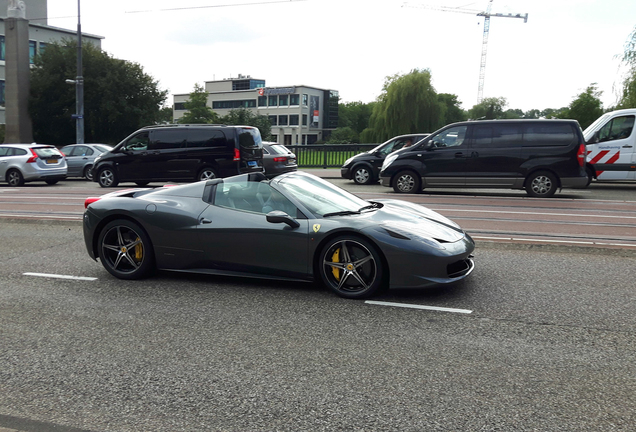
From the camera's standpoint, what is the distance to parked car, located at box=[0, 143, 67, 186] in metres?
21.3

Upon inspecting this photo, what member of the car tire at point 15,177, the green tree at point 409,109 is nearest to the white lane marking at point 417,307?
the car tire at point 15,177

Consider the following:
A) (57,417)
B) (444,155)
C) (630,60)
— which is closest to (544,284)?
→ (57,417)

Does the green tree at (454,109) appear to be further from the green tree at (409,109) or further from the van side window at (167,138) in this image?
→ the van side window at (167,138)

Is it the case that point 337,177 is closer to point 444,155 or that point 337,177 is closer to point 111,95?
point 444,155

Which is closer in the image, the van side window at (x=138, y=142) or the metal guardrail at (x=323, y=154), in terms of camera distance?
the van side window at (x=138, y=142)

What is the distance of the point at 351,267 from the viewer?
5.61 meters

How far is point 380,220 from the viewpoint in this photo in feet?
19.0

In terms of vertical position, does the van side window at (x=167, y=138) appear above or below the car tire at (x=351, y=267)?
above

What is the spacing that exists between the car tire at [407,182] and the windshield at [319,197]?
9.20 meters

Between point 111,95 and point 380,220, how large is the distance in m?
40.9

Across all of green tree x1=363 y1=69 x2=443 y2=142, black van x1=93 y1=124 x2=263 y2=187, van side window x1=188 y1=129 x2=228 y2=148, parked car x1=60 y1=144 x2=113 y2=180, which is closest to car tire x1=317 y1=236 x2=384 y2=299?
black van x1=93 y1=124 x2=263 y2=187

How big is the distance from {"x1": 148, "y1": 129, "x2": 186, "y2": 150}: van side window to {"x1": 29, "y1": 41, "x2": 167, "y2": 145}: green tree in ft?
88.7

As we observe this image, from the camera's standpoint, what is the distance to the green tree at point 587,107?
6400cm

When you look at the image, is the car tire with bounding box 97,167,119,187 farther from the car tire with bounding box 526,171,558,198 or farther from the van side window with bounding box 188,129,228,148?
the car tire with bounding box 526,171,558,198
